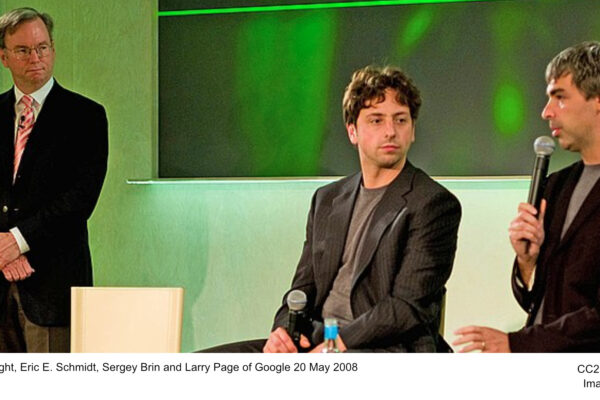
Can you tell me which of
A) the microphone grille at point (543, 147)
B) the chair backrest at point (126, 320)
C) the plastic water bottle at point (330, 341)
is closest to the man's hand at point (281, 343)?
the plastic water bottle at point (330, 341)

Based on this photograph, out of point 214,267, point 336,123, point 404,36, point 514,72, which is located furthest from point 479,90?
point 214,267

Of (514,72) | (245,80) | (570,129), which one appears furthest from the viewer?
(245,80)

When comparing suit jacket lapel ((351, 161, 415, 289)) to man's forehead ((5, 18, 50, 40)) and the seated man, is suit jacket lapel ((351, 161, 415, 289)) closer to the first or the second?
the seated man

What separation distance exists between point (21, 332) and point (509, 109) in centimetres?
222

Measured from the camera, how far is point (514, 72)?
12.0ft

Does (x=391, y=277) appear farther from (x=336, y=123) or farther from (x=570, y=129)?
(x=336, y=123)

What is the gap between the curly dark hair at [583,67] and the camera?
2.66m

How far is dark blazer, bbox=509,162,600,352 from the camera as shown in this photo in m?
2.58

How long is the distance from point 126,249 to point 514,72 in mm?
1913

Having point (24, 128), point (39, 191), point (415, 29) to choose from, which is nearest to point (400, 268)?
point (415, 29)

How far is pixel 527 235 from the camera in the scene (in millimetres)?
2562

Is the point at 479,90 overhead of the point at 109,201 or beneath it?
overhead

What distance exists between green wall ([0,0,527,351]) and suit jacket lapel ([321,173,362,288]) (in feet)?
2.75

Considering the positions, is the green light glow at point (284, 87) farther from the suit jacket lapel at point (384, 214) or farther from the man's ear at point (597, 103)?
the man's ear at point (597, 103)
